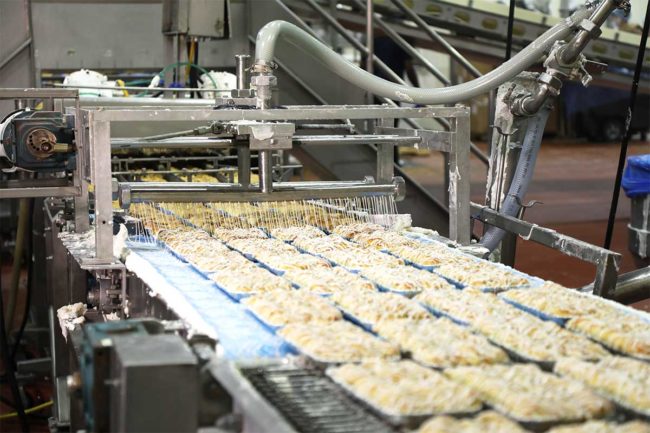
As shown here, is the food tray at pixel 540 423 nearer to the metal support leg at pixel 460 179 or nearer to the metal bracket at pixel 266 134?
the metal bracket at pixel 266 134

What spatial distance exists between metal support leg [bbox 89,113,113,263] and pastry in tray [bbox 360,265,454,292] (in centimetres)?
77

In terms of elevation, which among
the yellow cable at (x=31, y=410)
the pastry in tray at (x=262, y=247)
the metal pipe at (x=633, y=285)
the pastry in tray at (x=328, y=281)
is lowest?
the yellow cable at (x=31, y=410)

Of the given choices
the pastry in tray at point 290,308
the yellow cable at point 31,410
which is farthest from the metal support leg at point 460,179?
the yellow cable at point 31,410

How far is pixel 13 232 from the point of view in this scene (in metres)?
5.89

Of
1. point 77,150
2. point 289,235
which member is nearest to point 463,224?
point 289,235

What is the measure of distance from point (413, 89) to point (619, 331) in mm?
1392

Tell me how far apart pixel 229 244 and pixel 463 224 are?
31.2 inches

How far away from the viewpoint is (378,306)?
209 centimetres

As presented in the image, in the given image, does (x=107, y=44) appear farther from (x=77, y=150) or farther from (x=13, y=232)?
(x=77, y=150)

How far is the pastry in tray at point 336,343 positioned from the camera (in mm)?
1744

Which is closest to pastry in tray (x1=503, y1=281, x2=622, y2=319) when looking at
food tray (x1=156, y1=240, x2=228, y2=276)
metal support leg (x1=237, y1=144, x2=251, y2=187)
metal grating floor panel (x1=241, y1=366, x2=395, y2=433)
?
metal grating floor panel (x1=241, y1=366, x2=395, y2=433)

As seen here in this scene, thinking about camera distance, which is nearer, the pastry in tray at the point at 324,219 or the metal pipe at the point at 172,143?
the metal pipe at the point at 172,143

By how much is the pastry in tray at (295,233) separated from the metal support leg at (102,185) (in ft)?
1.94

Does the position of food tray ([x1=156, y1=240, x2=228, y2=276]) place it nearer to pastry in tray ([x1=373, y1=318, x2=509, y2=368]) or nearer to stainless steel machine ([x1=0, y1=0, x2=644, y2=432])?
stainless steel machine ([x1=0, y1=0, x2=644, y2=432])
